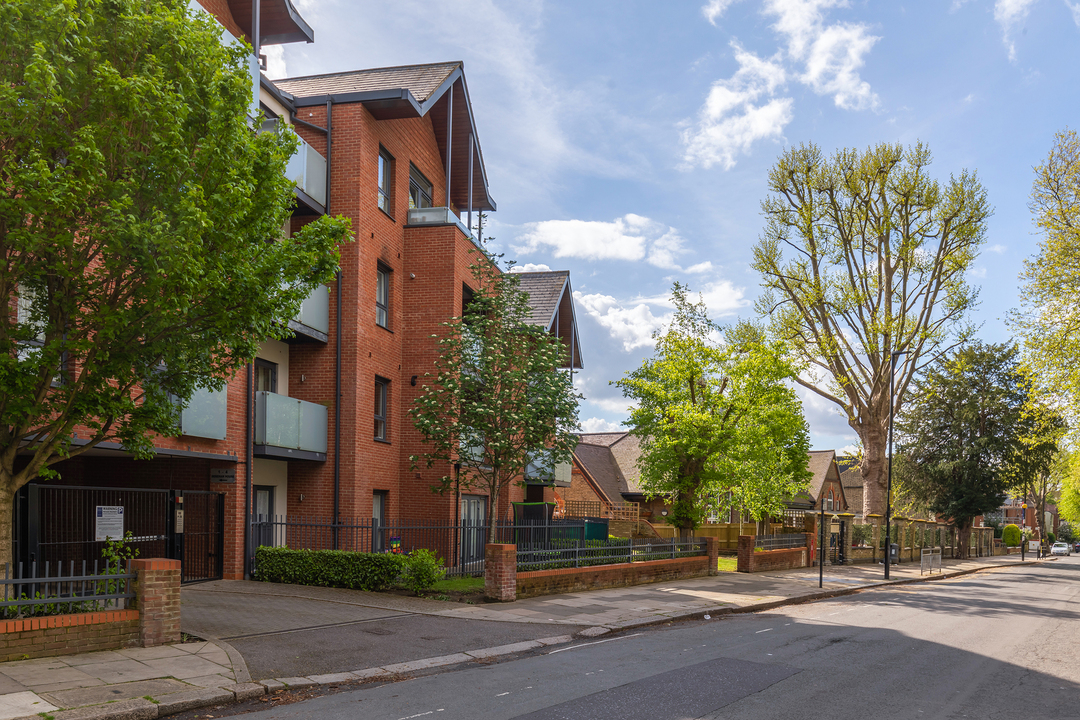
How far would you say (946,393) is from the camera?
50000 millimetres

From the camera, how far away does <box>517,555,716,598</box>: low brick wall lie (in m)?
16.4

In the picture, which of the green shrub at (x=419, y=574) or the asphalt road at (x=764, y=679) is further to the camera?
the green shrub at (x=419, y=574)

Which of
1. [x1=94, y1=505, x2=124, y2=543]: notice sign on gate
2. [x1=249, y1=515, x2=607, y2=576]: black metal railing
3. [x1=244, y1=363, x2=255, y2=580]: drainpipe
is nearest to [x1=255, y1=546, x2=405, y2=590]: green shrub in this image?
[x1=244, y1=363, x2=255, y2=580]: drainpipe

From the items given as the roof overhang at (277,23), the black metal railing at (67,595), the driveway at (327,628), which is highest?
the roof overhang at (277,23)

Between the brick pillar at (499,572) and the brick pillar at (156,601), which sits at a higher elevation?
the brick pillar at (156,601)

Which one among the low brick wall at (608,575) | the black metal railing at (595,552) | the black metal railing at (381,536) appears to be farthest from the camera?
the black metal railing at (381,536)

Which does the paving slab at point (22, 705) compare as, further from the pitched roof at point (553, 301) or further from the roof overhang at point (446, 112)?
the pitched roof at point (553, 301)

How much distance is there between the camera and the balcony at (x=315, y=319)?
18.4 metres

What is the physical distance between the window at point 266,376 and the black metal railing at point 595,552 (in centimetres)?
722

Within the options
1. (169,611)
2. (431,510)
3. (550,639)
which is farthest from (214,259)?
(431,510)

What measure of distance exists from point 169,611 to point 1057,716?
9838 mm

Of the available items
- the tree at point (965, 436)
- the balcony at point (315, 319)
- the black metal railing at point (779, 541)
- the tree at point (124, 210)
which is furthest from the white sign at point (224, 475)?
the tree at point (965, 436)

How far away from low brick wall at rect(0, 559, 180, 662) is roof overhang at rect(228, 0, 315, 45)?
42.5 feet

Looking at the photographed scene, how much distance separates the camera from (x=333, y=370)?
65.2ft
